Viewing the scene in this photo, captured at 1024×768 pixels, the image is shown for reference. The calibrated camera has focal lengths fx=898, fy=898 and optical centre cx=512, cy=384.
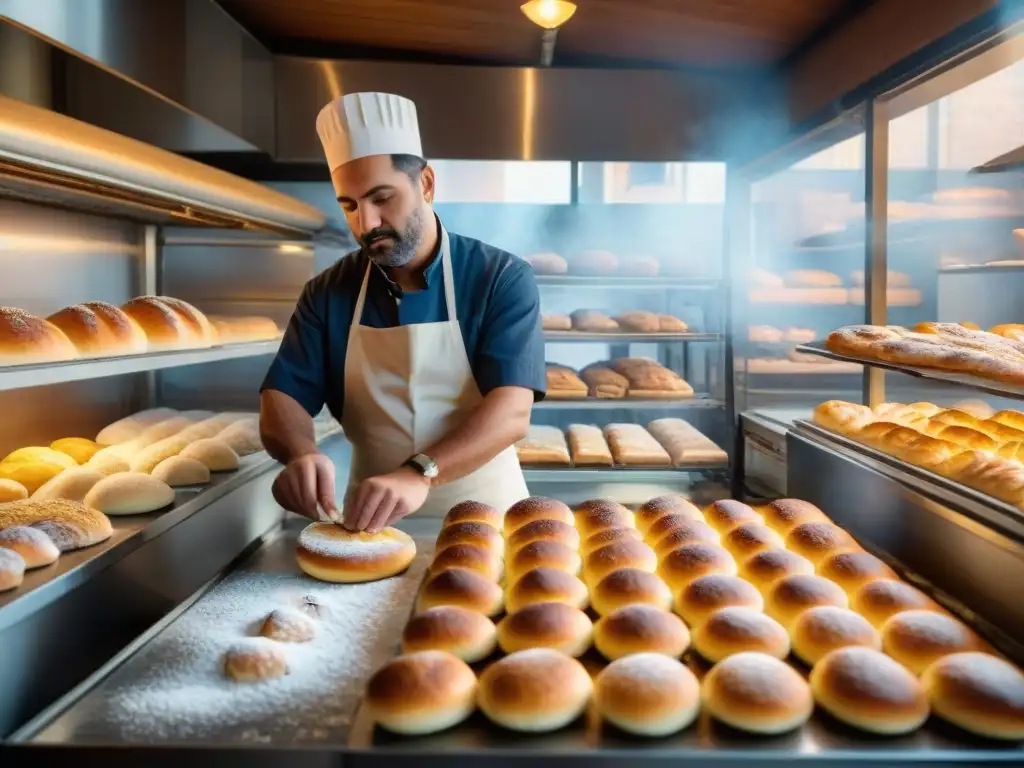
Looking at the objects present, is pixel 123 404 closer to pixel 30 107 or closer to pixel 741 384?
pixel 30 107

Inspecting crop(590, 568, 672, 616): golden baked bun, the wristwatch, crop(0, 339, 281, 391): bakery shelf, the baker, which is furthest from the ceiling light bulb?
crop(590, 568, 672, 616): golden baked bun

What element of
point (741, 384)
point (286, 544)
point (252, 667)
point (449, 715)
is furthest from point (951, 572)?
point (741, 384)

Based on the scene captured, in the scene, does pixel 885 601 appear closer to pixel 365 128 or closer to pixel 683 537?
pixel 683 537

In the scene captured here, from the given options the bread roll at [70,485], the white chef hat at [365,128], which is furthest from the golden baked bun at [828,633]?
the bread roll at [70,485]

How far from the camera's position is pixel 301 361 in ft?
7.28

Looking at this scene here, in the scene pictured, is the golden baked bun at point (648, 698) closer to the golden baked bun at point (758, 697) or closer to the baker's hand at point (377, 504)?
the golden baked bun at point (758, 697)

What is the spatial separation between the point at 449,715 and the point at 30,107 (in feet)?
4.61

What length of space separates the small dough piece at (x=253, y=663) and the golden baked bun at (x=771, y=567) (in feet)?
2.18

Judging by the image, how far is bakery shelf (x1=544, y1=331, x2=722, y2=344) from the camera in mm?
3875

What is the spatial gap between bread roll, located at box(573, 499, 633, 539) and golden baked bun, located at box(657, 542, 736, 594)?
0.62ft

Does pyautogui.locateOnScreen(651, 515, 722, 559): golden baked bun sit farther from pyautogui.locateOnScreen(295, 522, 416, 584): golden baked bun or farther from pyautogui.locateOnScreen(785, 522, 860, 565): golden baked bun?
pyautogui.locateOnScreen(295, 522, 416, 584): golden baked bun

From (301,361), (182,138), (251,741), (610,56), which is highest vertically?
(610,56)

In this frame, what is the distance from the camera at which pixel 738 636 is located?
1.08 metres

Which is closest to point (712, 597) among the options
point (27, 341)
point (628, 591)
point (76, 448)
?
point (628, 591)
